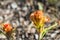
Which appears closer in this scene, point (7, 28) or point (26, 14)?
point (7, 28)

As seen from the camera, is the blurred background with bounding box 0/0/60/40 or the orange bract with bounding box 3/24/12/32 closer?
the orange bract with bounding box 3/24/12/32

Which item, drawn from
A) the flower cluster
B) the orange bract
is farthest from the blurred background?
the orange bract

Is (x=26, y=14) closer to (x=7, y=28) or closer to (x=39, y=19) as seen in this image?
(x=39, y=19)

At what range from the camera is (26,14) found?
454cm

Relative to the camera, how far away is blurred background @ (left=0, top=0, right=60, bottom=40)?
12.4ft

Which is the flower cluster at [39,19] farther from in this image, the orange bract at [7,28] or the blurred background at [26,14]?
the blurred background at [26,14]

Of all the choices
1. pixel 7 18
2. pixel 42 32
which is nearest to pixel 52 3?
pixel 7 18

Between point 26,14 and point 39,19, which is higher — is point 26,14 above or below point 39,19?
below

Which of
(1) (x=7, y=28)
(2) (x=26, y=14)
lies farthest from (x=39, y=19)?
(2) (x=26, y=14)

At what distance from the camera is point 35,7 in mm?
4777

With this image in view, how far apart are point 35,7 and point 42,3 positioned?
0.24 m

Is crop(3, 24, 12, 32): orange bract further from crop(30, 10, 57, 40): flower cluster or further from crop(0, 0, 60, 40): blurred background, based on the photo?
crop(0, 0, 60, 40): blurred background

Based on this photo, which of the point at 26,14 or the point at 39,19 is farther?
the point at 26,14

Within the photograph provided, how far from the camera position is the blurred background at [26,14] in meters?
3.77
